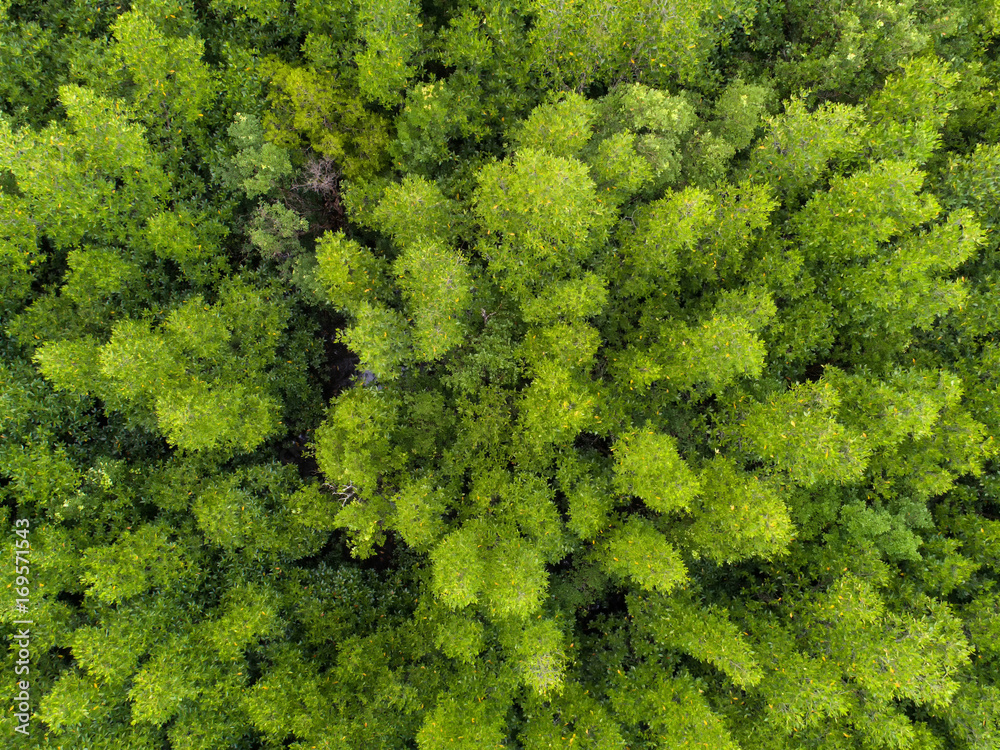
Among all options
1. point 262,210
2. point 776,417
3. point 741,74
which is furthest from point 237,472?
point 741,74

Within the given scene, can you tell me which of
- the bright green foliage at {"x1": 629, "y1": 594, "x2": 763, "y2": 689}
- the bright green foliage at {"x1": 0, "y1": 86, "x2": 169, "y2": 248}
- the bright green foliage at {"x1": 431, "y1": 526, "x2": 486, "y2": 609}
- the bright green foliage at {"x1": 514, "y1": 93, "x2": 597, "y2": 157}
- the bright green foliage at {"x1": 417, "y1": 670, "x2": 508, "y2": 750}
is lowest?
the bright green foliage at {"x1": 417, "y1": 670, "x2": 508, "y2": 750}

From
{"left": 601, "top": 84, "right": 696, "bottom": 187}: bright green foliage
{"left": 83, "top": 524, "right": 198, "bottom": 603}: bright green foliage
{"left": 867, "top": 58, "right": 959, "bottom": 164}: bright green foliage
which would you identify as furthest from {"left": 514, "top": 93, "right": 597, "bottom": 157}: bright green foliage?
{"left": 83, "top": 524, "right": 198, "bottom": 603}: bright green foliage

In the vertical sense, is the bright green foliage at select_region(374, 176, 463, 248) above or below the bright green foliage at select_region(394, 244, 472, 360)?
above

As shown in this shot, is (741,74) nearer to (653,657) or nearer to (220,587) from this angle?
(653,657)

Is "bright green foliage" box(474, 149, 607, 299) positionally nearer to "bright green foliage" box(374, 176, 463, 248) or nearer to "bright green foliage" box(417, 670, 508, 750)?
"bright green foliage" box(374, 176, 463, 248)

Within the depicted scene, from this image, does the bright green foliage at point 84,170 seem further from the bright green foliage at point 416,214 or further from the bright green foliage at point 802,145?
the bright green foliage at point 802,145

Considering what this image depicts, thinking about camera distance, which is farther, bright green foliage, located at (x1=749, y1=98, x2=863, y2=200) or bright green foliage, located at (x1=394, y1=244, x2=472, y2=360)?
bright green foliage, located at (x1=749, y1=98, x2=863, y2=200)

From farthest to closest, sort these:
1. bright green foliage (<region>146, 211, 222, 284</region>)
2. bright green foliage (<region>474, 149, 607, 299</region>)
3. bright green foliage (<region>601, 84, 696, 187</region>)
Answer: bright green foliage (<region>146, 211, 222, 284</region>), bright green foliage (<region>601, 84, 696, 187</region>), bright green foliage (<region>474, 149, 607, 299</region>)

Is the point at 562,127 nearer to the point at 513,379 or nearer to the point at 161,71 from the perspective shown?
the point at 513,379
